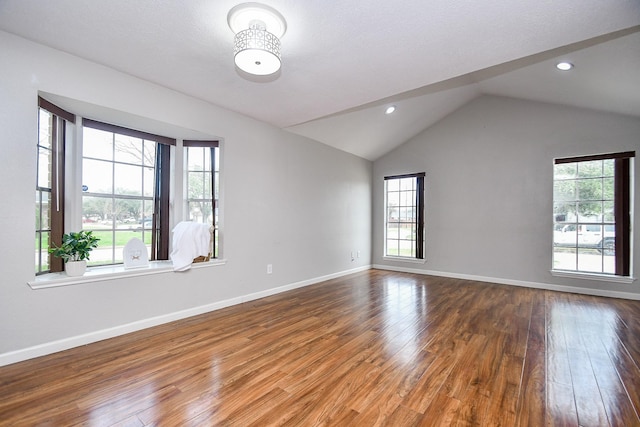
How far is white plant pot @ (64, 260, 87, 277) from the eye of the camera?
98.0 inches

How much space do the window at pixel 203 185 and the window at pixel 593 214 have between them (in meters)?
5.14

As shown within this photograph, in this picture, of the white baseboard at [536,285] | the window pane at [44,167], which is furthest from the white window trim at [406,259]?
the window pane at [44,167]

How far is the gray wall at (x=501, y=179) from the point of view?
14.2 feet

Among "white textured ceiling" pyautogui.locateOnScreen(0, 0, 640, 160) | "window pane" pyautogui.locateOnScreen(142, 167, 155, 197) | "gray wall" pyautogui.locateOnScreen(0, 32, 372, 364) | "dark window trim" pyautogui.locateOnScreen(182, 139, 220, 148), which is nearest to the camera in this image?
"white textured ceiling" pyautogui.locateOnScreen(0, 0, 640, 160)

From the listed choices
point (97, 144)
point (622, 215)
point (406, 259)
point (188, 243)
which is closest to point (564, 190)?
point (622, 215)

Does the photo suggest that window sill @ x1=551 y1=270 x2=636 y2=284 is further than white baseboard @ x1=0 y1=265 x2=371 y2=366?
Yes

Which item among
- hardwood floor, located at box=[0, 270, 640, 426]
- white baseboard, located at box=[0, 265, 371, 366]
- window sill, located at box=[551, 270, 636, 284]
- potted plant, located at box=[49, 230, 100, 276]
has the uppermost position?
potted plant, located at box=[49, 230, 100, 276]

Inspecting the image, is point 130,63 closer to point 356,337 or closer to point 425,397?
point 356,337

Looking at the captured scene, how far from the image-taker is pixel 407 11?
184 cm

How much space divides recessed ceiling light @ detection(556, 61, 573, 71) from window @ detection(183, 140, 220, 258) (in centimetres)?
408

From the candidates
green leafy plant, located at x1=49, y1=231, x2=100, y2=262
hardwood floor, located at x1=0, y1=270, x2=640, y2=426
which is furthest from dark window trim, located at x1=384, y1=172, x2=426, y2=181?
green leafy plant, located at x1=49, y1=231, x2=100, y2=262

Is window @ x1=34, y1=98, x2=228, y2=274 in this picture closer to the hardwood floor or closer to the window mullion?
the hardwood floor

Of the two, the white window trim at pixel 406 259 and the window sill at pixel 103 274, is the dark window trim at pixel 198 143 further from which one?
the white window trim at pixel 406 259

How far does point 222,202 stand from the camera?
11.7 feet
